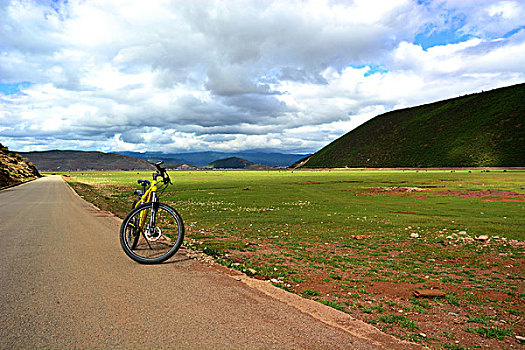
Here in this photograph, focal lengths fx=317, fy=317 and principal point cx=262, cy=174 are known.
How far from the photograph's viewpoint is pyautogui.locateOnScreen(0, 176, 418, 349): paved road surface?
4496mm

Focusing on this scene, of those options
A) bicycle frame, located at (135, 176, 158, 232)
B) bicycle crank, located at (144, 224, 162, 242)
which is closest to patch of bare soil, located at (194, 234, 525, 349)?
bicycle crank, located at (144, 224, 162, 242)

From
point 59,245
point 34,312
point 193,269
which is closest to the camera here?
point 34,312

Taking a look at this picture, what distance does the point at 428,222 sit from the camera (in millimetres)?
17016

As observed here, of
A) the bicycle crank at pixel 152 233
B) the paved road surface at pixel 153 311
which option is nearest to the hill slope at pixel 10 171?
the bicycle crank at pixel 152 233

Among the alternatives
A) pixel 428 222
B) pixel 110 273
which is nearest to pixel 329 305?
pixel 110 273

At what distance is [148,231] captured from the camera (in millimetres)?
8828

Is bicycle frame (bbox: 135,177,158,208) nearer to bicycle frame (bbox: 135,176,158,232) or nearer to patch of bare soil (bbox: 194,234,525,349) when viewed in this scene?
bicycle frame (bbox: 135,176,158,232)

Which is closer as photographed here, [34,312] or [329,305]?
[34,312]

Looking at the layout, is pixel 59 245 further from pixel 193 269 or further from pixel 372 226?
pixel 372 226

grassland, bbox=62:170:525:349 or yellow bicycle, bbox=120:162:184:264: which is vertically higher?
yellow bicycle, bbox=120:162:184:264

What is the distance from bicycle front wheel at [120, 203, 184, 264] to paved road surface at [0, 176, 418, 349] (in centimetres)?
35

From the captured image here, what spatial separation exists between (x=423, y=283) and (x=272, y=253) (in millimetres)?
4330

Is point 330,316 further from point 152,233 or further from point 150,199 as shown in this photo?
point 150,199

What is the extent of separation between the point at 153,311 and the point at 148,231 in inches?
147
